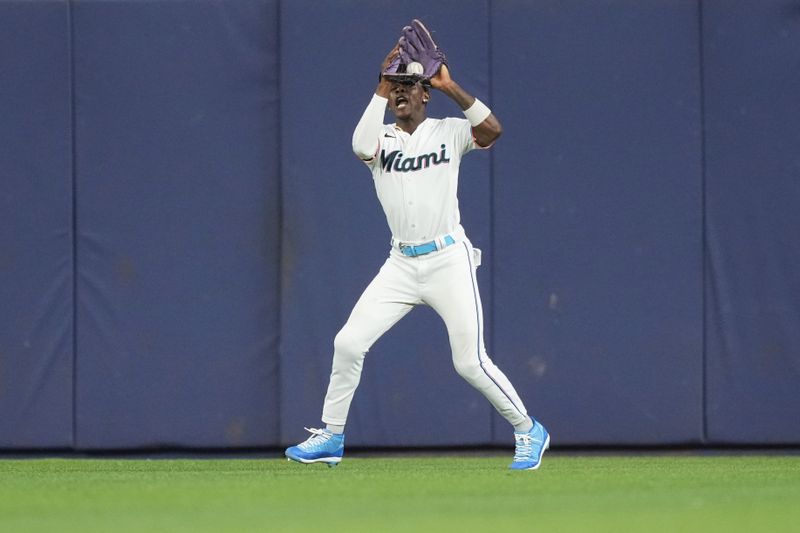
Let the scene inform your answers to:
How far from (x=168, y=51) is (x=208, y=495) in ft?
12.5

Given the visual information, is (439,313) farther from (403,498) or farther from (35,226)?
(35,226)

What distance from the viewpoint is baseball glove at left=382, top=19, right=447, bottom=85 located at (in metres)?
7.03

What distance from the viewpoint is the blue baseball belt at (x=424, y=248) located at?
718 centimetres

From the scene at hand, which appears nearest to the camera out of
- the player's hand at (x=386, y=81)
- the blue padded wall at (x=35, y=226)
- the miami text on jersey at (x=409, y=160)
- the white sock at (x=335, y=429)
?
the player's hand at (x=386, y=81)

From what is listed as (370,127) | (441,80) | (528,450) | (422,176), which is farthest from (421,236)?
(528,450)

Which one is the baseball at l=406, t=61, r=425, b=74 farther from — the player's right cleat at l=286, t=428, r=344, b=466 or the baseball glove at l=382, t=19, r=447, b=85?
the player's right cleat at l=286, t=428, r=344, b=466

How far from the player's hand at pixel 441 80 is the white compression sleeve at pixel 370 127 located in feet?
0.85

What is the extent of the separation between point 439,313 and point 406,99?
106 centimetres

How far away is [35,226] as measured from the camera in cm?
901

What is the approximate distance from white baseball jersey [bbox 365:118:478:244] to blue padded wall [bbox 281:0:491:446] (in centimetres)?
174

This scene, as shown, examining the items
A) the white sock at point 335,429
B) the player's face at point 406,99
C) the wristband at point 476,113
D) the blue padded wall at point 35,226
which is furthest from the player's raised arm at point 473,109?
the blue padded wall at point 35,226

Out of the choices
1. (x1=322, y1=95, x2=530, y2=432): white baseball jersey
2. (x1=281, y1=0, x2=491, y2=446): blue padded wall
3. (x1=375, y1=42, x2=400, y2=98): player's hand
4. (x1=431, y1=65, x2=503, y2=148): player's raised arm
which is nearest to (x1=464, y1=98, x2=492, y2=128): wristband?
(x1=431, y1=65, x2=503, y2=148): player's raised arm

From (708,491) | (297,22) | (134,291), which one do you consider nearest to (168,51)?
(297,22)

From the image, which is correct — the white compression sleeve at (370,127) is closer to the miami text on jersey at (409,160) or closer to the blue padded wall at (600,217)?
the miami text on jersey at (409,160)
